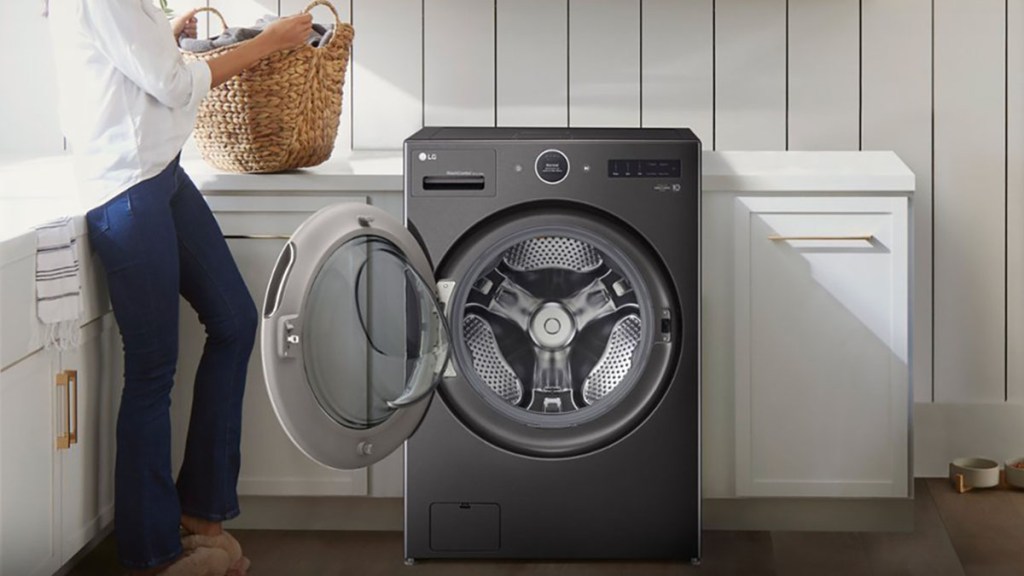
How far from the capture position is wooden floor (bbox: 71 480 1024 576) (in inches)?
107

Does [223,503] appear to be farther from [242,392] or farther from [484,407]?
[484,407]

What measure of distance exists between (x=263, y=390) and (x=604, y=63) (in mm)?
1168

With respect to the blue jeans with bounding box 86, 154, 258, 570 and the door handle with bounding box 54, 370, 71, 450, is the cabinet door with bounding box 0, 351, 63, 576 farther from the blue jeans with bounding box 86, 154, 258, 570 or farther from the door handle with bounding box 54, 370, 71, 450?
the blue jeans with bounding box 86, 154, 258, 570

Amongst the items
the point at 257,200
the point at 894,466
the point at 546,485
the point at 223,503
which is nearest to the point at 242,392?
the point at 223,503

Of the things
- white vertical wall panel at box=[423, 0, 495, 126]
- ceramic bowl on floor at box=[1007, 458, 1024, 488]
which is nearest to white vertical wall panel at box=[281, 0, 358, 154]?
white vertical wall panel at box=[423, 0, 495, 126]

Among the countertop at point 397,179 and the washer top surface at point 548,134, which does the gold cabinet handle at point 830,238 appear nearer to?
the countertop at point 397,179

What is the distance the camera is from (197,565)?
8.40 ft

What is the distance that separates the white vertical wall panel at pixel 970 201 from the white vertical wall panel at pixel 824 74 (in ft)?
0.66

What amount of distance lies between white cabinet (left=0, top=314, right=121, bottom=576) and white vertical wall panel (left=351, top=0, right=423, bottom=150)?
93 cm

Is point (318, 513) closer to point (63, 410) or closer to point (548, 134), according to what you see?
point (63, 410)

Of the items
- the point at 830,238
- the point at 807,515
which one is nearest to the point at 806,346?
the point at 830,238

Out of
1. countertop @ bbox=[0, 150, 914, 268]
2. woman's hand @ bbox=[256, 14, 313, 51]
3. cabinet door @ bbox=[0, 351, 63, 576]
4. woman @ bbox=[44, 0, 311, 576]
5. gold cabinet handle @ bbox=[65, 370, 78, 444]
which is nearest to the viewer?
cabinet door @ bbox=[0, 351, 63, 576]

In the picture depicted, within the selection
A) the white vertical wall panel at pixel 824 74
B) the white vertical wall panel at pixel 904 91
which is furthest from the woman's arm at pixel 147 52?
the white vertical wall panel at pixel 904 91

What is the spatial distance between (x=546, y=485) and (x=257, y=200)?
84 cm
